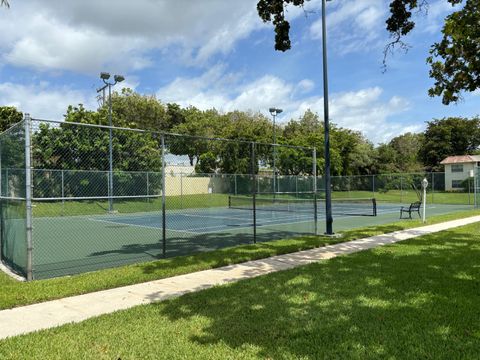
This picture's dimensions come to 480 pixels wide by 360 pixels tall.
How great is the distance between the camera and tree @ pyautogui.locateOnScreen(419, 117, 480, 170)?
2520 inches

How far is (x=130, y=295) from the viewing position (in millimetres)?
6902

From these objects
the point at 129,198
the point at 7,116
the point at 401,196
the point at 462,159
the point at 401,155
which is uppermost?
the point at 7,116

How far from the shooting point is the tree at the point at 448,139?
6400 centimetres

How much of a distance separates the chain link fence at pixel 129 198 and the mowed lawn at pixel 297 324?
3.26 metres

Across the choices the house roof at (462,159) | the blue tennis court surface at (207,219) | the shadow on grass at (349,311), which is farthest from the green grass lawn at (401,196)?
the shadow on grass at (349,311)

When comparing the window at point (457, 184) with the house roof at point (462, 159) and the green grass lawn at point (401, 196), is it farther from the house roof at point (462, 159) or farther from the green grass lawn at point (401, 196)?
the green grass lawn at point (401, 196)

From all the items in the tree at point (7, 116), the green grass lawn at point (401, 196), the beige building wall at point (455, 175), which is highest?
the tree at point (7, 116)

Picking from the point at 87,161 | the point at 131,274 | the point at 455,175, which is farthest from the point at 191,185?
the point at 455,175

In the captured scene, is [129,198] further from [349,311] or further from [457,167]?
[457,167]

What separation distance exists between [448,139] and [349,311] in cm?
6525

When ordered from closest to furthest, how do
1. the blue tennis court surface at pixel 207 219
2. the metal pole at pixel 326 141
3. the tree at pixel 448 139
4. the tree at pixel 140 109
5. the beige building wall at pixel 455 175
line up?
the metal pole at pixel 326 141 < the blue tennis court surface at pixel 207 219 < the tree at pixel 140 109 < the beige building wall at pixel 455 175 < the tree at pixel 448 139

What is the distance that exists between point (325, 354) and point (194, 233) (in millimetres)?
11491

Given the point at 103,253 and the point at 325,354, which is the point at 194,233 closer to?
the point at 103,253

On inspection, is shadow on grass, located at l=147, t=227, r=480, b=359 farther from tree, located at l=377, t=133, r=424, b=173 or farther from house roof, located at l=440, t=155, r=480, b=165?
tree, located at l=377, t=133, r=424, b=173
